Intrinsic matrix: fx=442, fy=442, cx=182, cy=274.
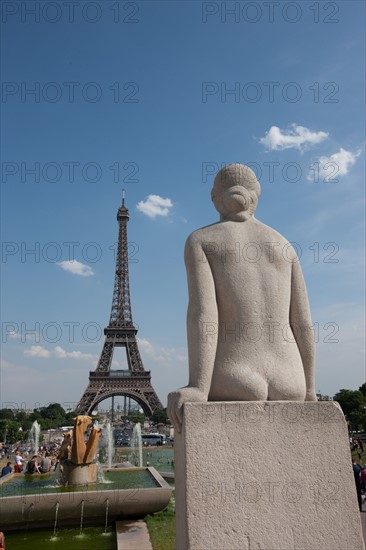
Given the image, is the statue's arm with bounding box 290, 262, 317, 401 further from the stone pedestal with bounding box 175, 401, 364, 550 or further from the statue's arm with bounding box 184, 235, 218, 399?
the statue's arm with bounding box 184, 235, 218, 399

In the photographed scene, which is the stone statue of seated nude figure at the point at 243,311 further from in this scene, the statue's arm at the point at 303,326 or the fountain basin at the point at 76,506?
the fountain basin at the point at 76,506

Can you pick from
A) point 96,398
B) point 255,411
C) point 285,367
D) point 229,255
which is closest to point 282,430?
point 255,411

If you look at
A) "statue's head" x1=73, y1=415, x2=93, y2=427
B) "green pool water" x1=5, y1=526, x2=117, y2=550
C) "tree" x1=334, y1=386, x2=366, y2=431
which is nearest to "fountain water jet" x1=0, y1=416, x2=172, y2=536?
"green pool water" x1=5, y1=526, x2=117, y2=550

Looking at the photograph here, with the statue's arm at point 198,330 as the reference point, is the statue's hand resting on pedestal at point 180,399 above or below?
below

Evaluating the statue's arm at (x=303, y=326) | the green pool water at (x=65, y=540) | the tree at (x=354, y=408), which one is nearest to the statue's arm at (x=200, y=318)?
the statue's arm at (x=303, y=326)

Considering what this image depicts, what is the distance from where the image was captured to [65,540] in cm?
938

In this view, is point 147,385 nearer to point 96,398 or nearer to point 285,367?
point 96,398

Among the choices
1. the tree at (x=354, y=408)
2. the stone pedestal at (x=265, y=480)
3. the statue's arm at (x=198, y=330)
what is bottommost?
the tree at (x=354, y=408)

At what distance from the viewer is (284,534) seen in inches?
107

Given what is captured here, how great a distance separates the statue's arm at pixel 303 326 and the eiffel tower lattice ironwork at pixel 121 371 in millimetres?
60932

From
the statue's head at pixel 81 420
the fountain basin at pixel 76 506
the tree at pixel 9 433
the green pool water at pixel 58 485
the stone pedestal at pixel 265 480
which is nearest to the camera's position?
the stone pedestal at pixel 265 480

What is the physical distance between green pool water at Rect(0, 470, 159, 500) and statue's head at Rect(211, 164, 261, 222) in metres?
9.95

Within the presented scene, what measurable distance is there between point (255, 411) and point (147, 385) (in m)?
64.1

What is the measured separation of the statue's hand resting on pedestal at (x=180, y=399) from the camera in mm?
2842
